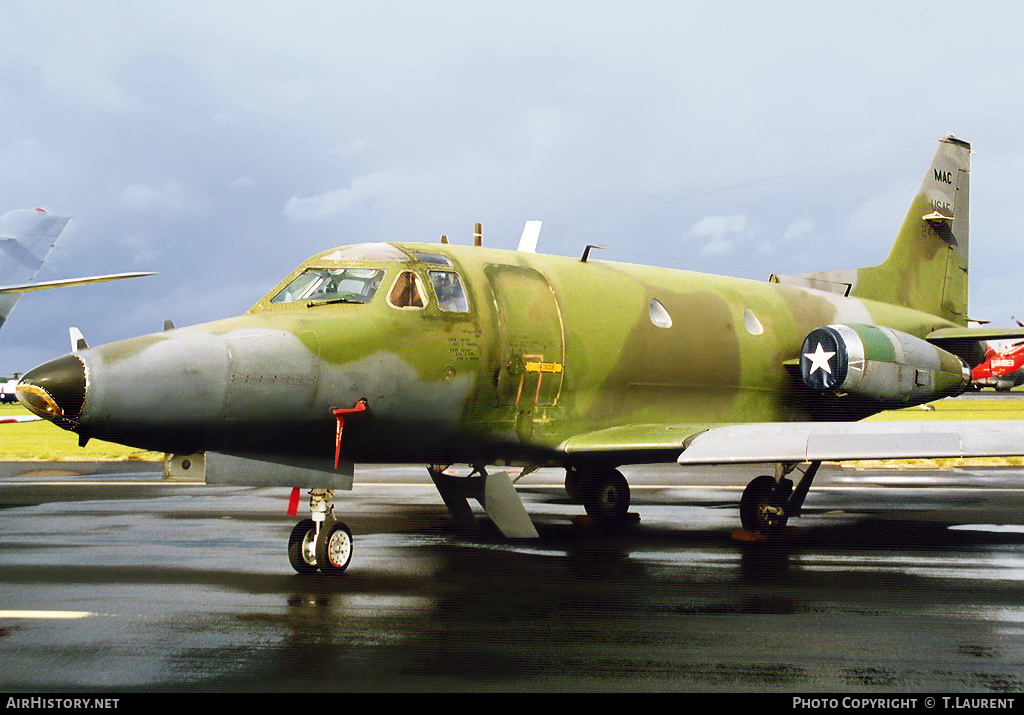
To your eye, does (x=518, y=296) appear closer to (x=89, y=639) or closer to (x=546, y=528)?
(x=546, y=528)

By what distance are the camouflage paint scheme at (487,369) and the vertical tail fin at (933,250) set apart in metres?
1.45

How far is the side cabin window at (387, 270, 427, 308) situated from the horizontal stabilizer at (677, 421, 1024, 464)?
3.37m

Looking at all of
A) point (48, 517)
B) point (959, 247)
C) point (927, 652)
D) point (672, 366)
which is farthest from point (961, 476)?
point (48, 517)

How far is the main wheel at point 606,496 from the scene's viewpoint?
14.1 meters

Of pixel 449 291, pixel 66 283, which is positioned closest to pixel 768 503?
pixel 449 291

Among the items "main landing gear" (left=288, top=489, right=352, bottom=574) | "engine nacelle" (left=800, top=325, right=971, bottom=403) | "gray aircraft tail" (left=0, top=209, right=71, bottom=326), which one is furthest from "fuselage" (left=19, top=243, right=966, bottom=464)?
"gray aircraft tail" (left=0, top=209, right=71, bottom=326)

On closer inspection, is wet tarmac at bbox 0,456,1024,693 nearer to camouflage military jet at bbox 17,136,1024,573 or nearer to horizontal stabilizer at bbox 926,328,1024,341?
camouflage military jet at bbox 17,136,1024,573

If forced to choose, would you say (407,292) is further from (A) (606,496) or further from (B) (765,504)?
(B) (765,504)

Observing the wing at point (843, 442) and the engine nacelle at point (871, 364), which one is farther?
the engine nacelle at point (871, 364)

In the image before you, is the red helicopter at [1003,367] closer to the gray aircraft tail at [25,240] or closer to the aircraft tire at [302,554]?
the gray aircraft tail at [25,240]

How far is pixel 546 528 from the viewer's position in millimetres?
13461

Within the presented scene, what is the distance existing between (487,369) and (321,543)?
270cm

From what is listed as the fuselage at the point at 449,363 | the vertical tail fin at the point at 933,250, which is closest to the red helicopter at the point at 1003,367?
the vertical tail fin at the point at 933,250

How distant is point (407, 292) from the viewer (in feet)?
33.3
